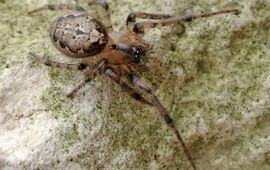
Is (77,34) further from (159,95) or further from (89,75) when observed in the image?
(159,95)

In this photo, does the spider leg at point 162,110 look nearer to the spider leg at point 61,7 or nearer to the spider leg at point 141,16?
the spider leg at point 141,16

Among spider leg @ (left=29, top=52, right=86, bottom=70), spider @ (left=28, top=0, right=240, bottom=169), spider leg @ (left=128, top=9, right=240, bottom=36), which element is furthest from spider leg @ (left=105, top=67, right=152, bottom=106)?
spider leg @ (left=128, top=9, right=240, bottom=36)

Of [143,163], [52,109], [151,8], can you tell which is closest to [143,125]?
[143,163]

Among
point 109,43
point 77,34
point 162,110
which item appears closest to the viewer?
point 162,110

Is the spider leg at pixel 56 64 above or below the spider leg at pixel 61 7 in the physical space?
below

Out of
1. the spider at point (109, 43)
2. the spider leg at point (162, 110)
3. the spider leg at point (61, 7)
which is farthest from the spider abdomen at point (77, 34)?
the spider leg at point (162, 110)

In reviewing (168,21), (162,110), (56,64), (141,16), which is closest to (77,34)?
(56,64)

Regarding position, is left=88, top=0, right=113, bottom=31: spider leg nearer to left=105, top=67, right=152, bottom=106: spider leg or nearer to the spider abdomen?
the spider abdomen
